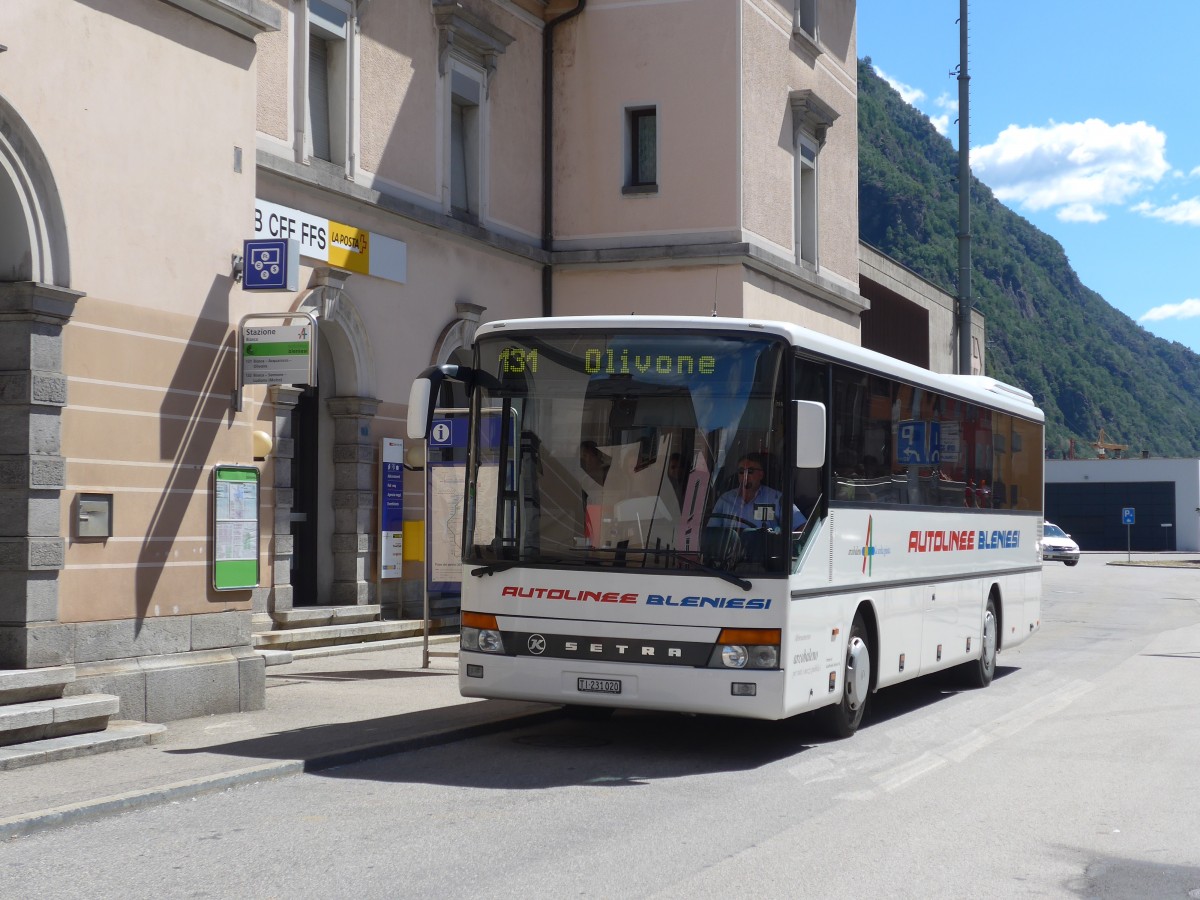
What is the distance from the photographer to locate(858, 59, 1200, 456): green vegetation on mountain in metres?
Answer: 121

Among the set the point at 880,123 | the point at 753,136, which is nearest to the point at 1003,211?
the point at 880,123

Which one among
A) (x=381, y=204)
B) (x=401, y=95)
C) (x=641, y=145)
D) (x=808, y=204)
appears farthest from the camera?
(x=808, y=204)

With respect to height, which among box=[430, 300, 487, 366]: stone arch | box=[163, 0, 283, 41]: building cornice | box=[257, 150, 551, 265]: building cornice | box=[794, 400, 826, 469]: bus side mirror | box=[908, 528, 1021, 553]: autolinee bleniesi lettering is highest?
box=[163, 0, 283, 41]: building cornice

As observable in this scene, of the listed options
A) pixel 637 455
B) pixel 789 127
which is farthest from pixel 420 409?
pixel 789 127

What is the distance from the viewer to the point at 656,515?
10.3 meters

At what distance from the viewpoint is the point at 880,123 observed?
13062 cm

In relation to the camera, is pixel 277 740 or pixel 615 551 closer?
pixel 615 551

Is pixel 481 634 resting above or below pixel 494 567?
below

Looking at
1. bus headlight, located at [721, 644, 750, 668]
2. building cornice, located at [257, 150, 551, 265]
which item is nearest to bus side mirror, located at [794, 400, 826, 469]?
bus headlight, located at [721, 644, 750, 668]

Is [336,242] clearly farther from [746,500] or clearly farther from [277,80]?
[746,500]

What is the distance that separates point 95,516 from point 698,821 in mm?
5220

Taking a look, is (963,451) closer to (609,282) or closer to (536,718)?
(536,718)

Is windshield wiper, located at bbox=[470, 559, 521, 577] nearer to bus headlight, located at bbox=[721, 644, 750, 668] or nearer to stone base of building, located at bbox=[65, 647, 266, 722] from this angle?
bus headlight, located at bbox=[721, 644, 750, 668]

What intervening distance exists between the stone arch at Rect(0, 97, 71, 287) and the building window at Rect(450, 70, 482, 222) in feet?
37.3
